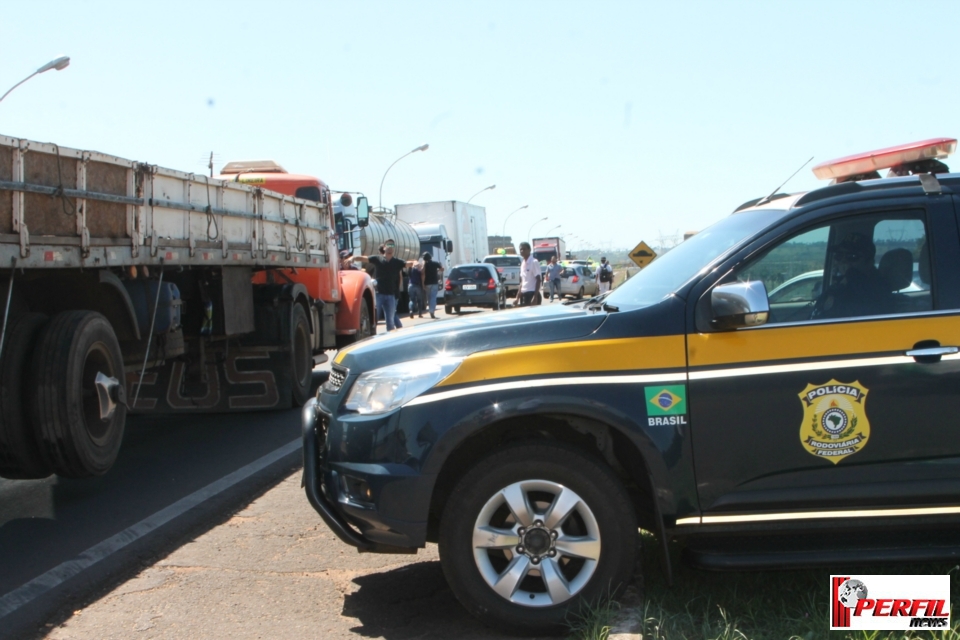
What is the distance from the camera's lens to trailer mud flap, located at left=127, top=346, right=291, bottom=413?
10195 mm

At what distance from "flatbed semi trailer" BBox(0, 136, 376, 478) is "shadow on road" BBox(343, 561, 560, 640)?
2470 millimetres

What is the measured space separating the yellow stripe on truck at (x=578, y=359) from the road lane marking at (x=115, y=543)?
2257 mm

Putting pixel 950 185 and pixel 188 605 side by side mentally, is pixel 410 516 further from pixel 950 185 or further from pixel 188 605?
pixel 950 185

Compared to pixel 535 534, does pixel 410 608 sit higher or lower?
lower

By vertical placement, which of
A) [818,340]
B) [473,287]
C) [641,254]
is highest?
[641,254]

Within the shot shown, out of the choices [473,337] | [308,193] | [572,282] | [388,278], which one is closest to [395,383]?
[473,337]

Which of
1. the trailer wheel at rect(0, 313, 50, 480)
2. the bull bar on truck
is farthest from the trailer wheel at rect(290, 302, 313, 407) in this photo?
the bull bar on truck

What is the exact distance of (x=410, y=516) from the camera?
3.98 m

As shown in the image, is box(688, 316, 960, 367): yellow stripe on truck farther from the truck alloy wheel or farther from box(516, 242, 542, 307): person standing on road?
box(516, 242, 542, 307): person standing on road

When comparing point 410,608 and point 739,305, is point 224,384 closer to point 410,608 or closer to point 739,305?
point 410,608

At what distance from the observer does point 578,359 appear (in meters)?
3.99

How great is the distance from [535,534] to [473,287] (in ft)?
93.2

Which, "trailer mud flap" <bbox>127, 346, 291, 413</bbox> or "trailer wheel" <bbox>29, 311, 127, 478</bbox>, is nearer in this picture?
"trailer wheel" <bbox>29, 311, 127, 478</bbox>

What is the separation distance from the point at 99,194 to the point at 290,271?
5785mm
